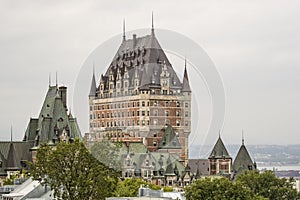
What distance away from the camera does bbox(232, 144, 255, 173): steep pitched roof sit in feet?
430

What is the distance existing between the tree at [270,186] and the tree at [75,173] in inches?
947

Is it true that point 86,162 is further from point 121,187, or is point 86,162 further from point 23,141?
point 23,141

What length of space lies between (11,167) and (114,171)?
72.2 m

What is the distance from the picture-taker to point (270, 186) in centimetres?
7644

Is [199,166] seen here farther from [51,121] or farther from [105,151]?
[105,151]

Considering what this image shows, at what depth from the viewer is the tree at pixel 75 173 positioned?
172 ft

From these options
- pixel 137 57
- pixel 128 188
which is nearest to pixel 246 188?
pixel 128 188

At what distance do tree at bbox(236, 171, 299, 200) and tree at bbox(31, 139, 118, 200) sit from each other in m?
24.1

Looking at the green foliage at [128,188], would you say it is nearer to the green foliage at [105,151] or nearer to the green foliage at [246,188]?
the green foliage at [246,188]

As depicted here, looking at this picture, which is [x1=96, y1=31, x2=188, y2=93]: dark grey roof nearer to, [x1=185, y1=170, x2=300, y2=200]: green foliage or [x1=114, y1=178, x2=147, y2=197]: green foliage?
[x1=185, y1=170, x2=300, y2=200]: green foliage

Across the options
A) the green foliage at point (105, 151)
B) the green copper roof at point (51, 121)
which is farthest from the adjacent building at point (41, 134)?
the green foliage at point (105, 151)

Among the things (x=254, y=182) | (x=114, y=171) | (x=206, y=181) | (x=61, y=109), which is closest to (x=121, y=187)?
(x=254, y=182)

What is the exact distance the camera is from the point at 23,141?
131125 mm

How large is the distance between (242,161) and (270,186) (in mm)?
56041
